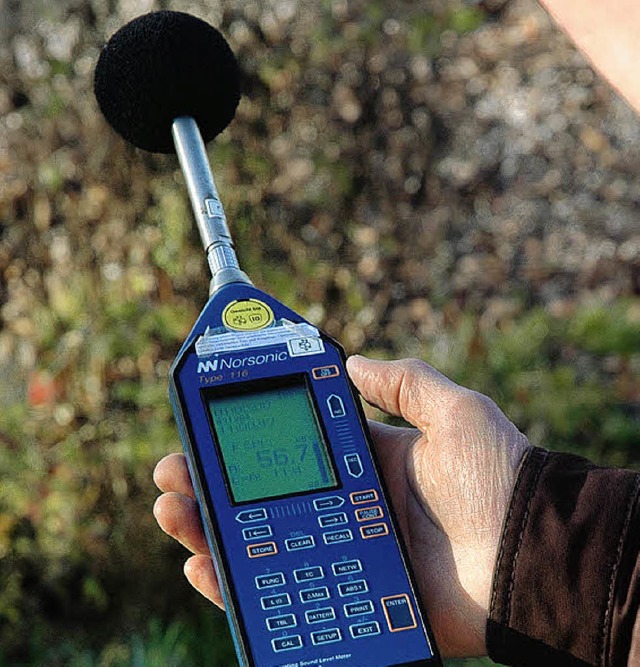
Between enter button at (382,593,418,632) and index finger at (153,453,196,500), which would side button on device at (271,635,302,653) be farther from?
index finger at (153,453,196,500)

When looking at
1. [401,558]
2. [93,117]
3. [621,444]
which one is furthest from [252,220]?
[401,558]

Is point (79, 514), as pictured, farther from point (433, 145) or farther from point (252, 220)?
point (433, 145)

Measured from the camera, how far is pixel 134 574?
127 inches

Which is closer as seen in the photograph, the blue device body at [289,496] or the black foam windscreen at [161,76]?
the blue device body at [289,496]

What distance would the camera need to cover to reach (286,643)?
173 cm

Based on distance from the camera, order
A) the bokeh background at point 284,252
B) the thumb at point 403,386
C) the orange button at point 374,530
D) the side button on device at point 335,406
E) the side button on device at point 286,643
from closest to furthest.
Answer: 1. the side button on device at point 286,643
2. the orange button at point 374,530
3. the side button on device at point 335,406
4. the thumb at point 403,386
5. the bokeh background at point 284,252

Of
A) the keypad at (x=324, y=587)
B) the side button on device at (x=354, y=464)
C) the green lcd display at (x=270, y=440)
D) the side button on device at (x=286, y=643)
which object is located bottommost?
the side button on device at (x=286, y=643)

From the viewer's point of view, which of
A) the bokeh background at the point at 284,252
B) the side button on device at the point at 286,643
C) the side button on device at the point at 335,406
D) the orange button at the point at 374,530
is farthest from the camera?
the bokeh background at the point at 284,252

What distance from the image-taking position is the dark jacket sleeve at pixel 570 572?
1800 mm

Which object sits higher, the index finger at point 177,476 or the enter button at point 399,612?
the index finger at point 177,476

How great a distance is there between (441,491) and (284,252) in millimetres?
1764

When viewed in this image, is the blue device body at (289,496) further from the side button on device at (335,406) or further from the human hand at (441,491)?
the human hand at (441,491)

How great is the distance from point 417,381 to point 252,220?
5.45 ft

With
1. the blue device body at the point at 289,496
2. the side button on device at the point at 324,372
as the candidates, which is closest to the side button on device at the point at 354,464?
the blue device body at the point at 289,496
